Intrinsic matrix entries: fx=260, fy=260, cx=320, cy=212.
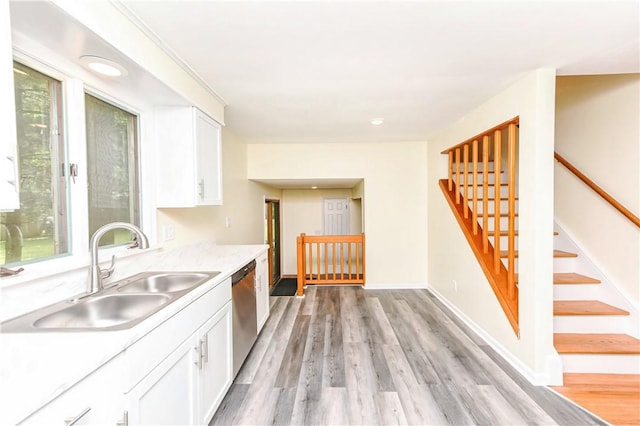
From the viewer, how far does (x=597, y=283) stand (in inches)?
96.3

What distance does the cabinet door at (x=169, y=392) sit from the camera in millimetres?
1050

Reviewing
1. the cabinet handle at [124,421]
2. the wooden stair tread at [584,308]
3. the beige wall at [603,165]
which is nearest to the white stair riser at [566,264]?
the beige wall at [603,165]

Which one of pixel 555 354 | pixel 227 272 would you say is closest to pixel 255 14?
pixel 227 272

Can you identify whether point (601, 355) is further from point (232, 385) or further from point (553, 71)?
point (232, 385)

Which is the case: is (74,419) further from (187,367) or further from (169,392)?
(187,367)

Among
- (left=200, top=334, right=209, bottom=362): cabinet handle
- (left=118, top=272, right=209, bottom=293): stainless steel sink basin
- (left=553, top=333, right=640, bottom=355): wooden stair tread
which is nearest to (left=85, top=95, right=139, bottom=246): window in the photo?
(left=118, top=272, right=209, bottom=293): stainless steel sink basin

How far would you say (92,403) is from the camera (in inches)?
34.1

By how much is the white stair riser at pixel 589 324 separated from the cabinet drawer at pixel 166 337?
9.37 ft

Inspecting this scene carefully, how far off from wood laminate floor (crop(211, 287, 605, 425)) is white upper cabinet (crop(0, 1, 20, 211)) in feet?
5.49

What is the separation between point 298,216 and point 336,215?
0.98 metres

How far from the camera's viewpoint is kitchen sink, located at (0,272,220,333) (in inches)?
42.8

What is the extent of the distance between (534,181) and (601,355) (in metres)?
1.48

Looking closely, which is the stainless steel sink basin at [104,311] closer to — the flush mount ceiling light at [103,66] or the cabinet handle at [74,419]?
the cabinet handle at [74,419]

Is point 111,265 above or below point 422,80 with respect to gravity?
Result: below
